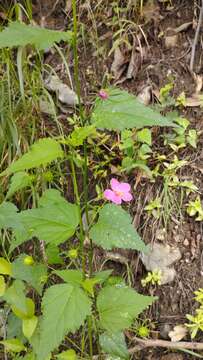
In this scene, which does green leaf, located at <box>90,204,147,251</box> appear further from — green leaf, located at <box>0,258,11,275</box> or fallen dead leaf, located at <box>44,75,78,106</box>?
fallen dead leaf, located at <box>44,75,78,106</box>

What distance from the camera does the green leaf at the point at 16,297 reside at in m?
1.77

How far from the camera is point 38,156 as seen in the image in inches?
55.1

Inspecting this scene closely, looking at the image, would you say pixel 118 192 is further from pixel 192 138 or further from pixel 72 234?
pixel 192 138

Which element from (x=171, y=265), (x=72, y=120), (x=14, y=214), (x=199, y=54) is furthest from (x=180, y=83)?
(x=14, y=214)

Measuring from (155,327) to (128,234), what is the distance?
843mm

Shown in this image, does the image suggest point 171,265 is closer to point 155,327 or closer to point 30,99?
point 155,327

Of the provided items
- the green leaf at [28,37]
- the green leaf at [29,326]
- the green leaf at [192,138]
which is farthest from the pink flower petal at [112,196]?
the green leaf at [192,138]

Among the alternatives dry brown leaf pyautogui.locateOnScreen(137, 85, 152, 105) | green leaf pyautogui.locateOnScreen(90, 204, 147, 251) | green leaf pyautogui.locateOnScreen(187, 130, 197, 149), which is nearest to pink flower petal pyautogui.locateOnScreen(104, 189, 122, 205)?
green leaf pyautogui.locateOnScreen(90, 204, 147, 251)

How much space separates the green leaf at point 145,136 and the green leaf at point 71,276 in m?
0.99

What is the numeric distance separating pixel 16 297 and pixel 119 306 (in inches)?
14.8

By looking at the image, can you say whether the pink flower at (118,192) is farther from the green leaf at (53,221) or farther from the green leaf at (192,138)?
the green leaf at (192,138)

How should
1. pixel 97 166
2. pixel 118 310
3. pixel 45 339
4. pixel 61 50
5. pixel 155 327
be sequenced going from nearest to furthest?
pixel 45 339, pixel 118 310, pixel 155 327, pixel 97 166, pixel 61 50

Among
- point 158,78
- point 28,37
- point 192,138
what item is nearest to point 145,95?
point 158,78

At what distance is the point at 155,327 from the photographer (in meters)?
2.23
